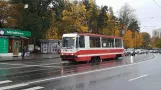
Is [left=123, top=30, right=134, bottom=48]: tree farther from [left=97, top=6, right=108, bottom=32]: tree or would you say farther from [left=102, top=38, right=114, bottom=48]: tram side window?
[left=102, top=38, right=114, bottom=48]: tram side window

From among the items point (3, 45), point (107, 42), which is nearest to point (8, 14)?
point (3, 45)

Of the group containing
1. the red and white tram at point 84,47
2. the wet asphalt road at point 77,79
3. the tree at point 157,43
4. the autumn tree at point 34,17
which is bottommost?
the wet asphalt road at point 77,79

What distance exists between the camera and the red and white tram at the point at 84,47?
2858 cm

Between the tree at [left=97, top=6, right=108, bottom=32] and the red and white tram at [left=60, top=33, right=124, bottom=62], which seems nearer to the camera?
the red and white tram at [left=60, top=33, right=124, bottom=62]

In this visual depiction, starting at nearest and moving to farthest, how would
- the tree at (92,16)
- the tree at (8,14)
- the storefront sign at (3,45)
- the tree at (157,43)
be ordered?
the storefront sign at (3,45) < the tree at (8,14) < the tree at (92,16) < the tree at (157,43)

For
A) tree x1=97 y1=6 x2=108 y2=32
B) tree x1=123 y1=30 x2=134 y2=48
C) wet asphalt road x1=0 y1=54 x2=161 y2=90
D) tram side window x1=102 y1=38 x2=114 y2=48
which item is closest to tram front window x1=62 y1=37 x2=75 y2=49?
tram side window x1=102 y1=38 x2=114 y2=48

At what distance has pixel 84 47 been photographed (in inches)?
1166

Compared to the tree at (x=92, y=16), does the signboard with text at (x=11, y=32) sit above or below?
below

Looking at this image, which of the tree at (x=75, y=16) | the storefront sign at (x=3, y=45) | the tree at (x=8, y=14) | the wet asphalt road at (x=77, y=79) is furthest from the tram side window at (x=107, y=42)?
the tree at (x=75, y=16)

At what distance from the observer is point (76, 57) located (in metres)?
28.5

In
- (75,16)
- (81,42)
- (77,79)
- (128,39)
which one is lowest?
(77,79)

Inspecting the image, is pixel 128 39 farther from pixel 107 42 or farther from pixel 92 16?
pixel 107 42

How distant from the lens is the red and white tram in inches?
1125

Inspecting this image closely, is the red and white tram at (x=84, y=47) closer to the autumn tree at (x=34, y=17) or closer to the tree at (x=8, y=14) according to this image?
the tree at (x=8, y=14)
